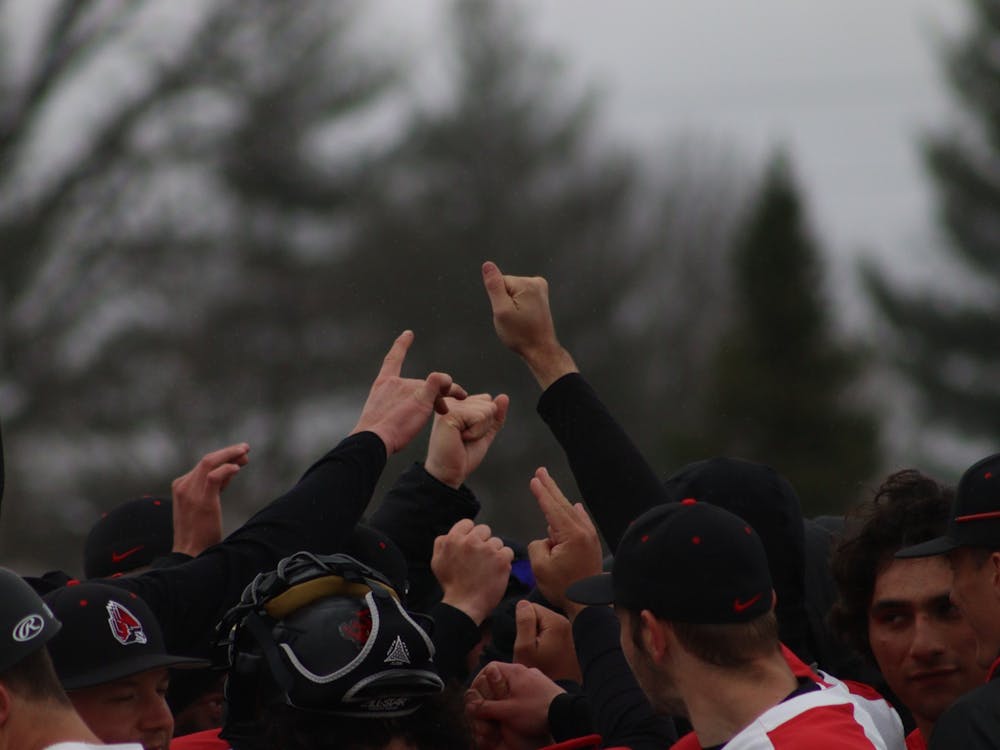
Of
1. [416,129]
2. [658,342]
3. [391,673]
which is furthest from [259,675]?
[658,342]

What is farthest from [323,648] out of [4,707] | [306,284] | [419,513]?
[306,284]

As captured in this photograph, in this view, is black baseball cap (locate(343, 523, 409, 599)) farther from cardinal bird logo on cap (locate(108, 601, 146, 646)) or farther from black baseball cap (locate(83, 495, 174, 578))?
black baseball cap (locate(83, 495, 174, 578))

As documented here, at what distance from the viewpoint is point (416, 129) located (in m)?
24.4

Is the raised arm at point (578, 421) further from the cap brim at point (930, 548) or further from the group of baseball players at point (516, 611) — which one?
the cap brim at point (930, 548)

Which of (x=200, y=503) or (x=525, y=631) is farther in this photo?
(x=200, y=503)

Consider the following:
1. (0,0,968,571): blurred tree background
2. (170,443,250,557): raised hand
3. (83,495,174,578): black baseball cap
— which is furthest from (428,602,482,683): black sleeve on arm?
(0,0,968,571): blurred tree background

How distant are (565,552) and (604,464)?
24cm

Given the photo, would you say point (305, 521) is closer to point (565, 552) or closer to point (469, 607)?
point (469, 607)

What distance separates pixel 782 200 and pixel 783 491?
986 inches

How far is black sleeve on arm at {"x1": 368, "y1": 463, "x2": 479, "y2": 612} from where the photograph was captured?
4.38 meters

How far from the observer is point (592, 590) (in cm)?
337

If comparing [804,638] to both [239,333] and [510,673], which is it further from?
[239,333]

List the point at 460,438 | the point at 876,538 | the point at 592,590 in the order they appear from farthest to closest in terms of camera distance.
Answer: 1. the point at 460,438
2. the point at 876,538
3. the point at 592,590

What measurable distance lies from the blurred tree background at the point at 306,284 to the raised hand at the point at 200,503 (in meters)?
16.0
